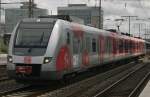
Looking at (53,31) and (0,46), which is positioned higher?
(53,31)

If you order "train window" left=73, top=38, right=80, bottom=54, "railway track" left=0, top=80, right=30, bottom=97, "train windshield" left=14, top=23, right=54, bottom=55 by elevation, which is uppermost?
"train windshield" left=14, top=23, right=54, bottom=55

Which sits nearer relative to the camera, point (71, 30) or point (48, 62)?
point (48, 62)

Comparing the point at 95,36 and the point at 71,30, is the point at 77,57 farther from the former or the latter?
the point at 95,36

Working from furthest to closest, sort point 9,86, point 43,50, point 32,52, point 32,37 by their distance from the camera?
point 9,86 < point 32,37 < point 32,52 < point 43,50

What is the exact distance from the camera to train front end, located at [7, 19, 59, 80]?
18.5m

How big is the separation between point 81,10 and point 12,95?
243 feet

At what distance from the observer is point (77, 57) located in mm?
22297

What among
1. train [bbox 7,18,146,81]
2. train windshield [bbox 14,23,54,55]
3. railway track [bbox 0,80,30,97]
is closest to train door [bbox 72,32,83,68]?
train [bbox 7,18,146,81]

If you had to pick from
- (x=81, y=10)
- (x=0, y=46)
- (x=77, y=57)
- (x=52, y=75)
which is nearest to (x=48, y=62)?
(x=52, y=75)

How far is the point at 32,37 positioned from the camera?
757 inches

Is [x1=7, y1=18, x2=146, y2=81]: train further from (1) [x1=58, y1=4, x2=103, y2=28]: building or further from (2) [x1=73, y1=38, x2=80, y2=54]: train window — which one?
(1) [x1=58, y1=4, x2=103, y2=28]: building

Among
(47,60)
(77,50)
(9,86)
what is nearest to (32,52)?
(47,60)

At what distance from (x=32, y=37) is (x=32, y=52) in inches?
28.8

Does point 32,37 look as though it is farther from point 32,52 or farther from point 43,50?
point 43,50
